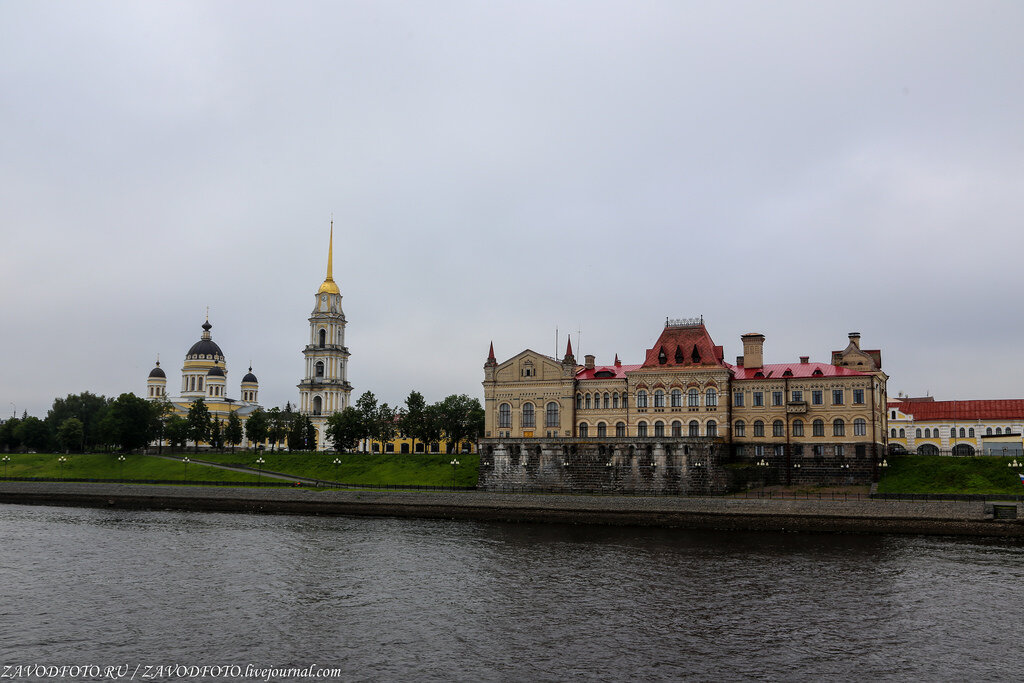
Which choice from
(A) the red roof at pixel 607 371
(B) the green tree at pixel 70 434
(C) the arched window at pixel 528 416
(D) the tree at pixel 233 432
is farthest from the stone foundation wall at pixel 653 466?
(B) the green tree at pixel 70 434

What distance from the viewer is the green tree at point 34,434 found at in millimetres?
146375

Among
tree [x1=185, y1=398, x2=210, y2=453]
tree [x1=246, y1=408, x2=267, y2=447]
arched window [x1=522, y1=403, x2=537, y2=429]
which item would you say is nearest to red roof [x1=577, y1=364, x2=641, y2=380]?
arched window [x1=522, y1=403, x2=537, y2=429]

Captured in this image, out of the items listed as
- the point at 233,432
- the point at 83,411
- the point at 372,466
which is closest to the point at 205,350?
the point at 83,411

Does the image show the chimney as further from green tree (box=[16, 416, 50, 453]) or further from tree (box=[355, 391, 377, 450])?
green tree (box=[16, 416, 50, 453])

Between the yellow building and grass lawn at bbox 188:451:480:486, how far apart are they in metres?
6.85

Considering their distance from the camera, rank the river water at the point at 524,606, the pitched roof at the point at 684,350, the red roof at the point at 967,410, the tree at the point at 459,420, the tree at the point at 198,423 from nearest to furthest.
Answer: the river water at the point at 524,606 → the pitched roof at the point at 684,350 → the red roof at the point at 967,410 → the tree at the point at 459,420 → the tree at the point at 198,423

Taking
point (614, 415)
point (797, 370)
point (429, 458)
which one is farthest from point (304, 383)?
point (797, 370)

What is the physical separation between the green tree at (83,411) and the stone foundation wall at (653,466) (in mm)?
96919

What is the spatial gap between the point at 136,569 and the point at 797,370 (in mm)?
66856

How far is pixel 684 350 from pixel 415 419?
47234 millimetres

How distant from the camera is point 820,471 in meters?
82.2

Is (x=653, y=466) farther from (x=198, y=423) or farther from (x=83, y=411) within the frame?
(x=83, y=411)

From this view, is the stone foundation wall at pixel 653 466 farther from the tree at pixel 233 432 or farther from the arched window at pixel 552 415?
the tree at pixel 233 432

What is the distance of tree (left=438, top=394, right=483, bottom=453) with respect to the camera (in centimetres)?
11944
